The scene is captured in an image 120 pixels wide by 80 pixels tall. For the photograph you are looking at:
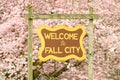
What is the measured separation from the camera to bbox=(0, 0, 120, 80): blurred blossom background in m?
9.70

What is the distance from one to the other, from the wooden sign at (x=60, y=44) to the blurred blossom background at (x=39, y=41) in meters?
1.30

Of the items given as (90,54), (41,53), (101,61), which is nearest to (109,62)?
(101,61)

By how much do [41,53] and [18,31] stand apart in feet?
5.91

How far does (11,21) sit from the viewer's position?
33.0 feet

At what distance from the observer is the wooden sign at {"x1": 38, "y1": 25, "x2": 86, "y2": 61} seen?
27.3 feet

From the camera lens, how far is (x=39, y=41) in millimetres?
9852

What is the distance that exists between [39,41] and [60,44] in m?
1.61

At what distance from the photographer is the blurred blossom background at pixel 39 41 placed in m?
9.70

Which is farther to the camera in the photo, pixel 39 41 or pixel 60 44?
pixel 39 41

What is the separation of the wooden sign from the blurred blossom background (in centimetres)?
130

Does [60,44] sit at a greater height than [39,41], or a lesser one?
greater

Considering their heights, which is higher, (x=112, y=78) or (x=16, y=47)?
(x=16, y=47)

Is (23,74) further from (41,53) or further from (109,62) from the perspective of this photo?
(109,62)

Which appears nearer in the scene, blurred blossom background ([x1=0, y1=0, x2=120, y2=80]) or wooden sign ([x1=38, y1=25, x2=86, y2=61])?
wooden sign ([x1=38, y1=25, x2=86, y2=61])
